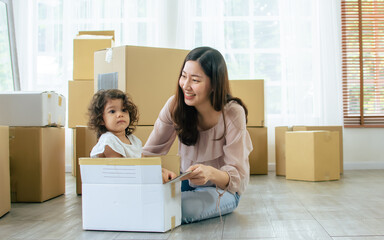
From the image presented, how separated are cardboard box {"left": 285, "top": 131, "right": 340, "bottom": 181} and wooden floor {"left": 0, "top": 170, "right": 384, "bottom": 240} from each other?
434 millimetres

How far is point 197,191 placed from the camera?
1513 mm

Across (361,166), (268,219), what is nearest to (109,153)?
(268,219)

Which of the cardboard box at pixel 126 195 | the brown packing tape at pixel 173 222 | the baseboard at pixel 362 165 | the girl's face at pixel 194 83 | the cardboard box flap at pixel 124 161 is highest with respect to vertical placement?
the girl's face at pixel 194 83

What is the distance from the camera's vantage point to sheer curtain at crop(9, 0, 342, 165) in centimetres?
350

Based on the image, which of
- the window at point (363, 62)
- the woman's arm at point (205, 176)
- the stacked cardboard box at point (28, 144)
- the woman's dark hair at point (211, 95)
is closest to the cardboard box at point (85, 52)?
the stacked cardboard box at point (28, 144)

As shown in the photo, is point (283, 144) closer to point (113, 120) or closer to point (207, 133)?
point (207, 133)

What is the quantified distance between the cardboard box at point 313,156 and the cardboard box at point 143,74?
3.70ft

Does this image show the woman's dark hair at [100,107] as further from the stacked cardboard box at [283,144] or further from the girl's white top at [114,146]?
the stacked cardboard box at [283,144]

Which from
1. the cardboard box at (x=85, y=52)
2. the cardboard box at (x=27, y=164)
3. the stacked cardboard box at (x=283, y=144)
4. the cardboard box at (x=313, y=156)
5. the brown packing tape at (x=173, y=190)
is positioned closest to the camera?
the brown packing tape at (x=173, y=190)

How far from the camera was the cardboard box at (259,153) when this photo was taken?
3.22m

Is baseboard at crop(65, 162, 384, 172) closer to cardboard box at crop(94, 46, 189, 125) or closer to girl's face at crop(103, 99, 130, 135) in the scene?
cardboard box at crop(94, 46, 189, 125)

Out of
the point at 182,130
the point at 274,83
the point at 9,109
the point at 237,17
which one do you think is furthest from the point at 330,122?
the point at 9,109

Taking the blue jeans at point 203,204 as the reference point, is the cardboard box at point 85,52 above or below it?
above

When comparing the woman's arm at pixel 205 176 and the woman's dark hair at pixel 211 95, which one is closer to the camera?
the woman's arm at pixel 205 176
